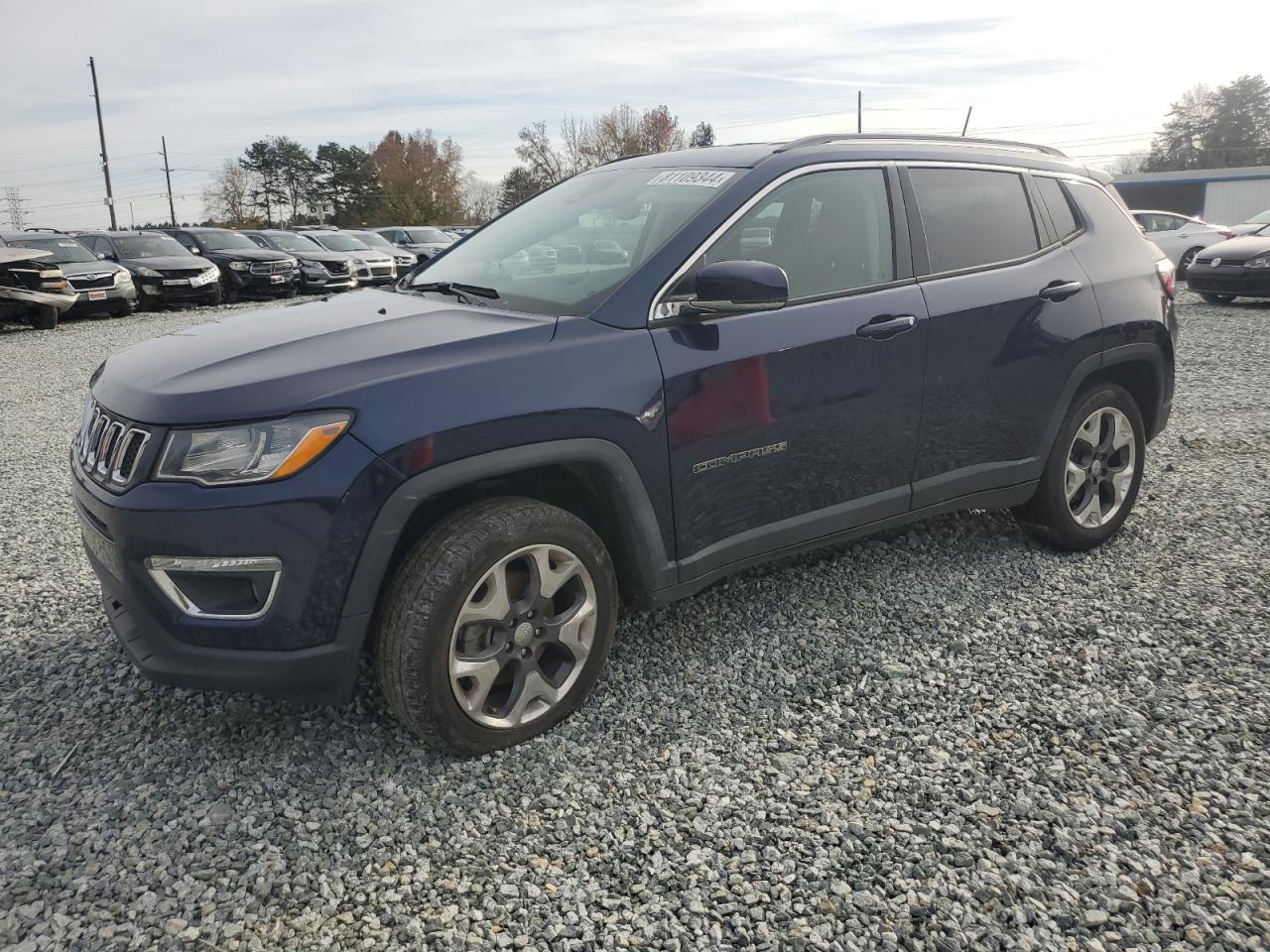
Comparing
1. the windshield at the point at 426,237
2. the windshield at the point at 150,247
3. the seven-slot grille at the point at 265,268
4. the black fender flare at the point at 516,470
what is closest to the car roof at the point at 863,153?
the black fender flare at the point at 516,470

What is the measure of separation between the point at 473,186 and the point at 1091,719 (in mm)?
87053

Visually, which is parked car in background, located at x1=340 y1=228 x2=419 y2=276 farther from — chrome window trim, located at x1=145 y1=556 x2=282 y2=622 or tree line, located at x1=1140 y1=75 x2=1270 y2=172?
tree line, located at x1=1140 y1=75 x2=1270 y2=172

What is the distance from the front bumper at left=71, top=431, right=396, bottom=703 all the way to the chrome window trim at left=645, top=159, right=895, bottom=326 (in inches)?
41.6

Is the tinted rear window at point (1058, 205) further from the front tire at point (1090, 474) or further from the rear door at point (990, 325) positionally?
the front tire at point (1090, 474)

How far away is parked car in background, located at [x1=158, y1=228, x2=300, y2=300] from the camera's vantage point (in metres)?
19.7

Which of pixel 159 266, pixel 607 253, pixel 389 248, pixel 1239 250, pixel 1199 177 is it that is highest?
pixel 1199 177

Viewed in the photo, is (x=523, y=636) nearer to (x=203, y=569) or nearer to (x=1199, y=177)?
(x=203, y=569)

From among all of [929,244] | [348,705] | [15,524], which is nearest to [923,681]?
[929,244]

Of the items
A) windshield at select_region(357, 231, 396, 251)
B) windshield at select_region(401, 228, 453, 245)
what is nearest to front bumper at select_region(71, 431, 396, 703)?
windshield at select_region(357, 231, 396, 251)

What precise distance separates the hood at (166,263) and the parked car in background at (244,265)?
1.27 metres

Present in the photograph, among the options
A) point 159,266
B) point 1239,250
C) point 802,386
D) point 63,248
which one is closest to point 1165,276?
point 802,386

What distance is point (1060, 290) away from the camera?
4055 millimetres

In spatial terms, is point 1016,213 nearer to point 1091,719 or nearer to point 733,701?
point 1091,719

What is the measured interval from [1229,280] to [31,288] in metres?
18.2
